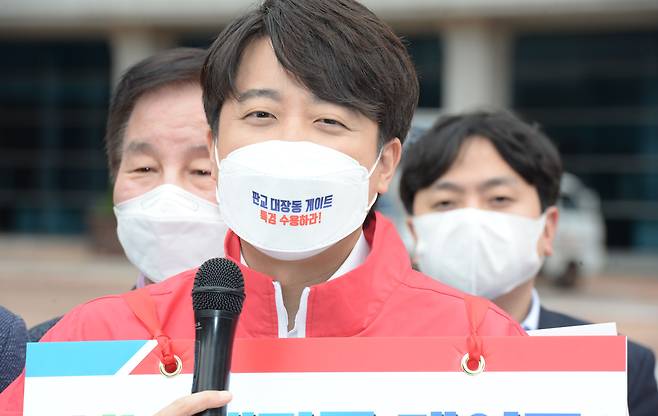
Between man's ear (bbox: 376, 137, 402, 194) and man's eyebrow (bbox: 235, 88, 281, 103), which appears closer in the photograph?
man's eyebrow (bbox: 235, 88, 281, 103)

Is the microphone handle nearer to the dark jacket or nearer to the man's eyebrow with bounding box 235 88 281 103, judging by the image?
the man's eyebrow with bounding box 235 88 281 103

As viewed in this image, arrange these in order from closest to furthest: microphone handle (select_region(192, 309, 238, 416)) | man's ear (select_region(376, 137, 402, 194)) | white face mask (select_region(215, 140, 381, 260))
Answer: microphone handle (select_region(192, 309, 238, 416)), white face mask (select_region(215, 140, 381, 260)), man's ear (select_region(376, 137, 402, 194))

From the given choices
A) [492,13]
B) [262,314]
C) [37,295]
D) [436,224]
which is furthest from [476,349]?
[492,13]

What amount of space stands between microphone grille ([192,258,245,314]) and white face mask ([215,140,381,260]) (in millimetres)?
207

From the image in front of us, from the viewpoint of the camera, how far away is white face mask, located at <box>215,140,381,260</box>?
6.00 feet

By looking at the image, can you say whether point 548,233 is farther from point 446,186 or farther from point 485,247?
point 446,186

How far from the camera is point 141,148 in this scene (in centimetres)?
263

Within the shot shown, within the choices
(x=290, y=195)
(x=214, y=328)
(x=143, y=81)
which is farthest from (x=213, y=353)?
(x=143, y=81)

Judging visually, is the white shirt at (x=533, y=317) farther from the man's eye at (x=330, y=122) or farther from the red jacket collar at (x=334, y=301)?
the man's eye at (x=330, y=122)

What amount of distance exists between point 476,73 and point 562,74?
9.32 ft

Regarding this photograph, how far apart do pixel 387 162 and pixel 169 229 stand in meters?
0.76

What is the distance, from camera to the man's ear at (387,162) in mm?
2058

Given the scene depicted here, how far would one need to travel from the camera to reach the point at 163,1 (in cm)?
1930

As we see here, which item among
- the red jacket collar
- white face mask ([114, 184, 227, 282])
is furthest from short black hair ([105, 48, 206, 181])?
the red jacket collar
